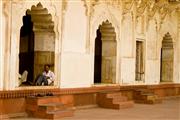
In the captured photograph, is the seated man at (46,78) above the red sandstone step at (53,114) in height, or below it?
above

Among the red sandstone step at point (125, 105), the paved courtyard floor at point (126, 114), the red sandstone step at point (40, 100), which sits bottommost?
the paved courtyard floor at point (126, 114)

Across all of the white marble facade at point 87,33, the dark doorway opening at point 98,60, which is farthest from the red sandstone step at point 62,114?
the dark doorway opening at point 98,60

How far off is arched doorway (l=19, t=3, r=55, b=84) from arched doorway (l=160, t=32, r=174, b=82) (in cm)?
780

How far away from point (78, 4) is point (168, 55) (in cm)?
797

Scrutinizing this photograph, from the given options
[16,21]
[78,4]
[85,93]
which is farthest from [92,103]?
[16,21]

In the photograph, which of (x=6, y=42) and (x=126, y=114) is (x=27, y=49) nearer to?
(x=6, y=42)

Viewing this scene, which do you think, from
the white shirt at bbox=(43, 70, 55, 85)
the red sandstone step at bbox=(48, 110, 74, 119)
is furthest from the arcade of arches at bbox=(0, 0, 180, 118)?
the red sandstone step at bbox=(48, 110, 74, 119)

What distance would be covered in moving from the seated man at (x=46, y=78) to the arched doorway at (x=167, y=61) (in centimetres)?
866

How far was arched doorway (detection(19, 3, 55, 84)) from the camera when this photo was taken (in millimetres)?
11844

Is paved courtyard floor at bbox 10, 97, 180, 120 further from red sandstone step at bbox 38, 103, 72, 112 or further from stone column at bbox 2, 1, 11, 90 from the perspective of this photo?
stone column at bbox 2, 1, 11, 90

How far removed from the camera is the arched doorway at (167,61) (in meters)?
19.3

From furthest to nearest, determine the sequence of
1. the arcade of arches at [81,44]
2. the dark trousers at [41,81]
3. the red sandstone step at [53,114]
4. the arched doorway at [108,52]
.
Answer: the arched doorway at [108,52] < the dark trousers at [41,81] < the arcade of arches at [81,44] < the red sandstone step at [53,114]

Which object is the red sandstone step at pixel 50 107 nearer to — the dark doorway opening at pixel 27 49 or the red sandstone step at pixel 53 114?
the red sandstone step at pixel 53 114

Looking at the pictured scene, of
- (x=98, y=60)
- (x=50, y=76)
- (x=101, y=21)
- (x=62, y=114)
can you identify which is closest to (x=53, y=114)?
(x=62, y=114)
